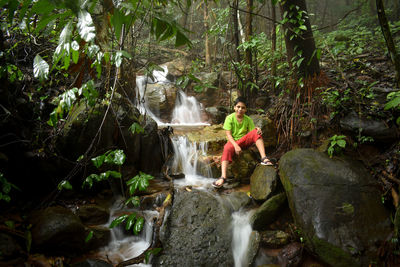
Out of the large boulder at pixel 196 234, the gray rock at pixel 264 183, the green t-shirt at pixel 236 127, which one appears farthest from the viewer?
the green t-shirt at pixel 236 127

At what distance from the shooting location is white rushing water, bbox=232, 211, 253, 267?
3186 millimetres

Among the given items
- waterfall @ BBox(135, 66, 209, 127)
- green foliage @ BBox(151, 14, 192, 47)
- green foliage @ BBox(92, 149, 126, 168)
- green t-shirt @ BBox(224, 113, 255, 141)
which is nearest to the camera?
green foliage @ BBox(151, 14, 192, 47)

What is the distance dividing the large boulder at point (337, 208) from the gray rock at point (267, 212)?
258mm

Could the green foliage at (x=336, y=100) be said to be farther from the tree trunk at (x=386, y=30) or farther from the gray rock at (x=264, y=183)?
the gray rock at (x=264, y=183)

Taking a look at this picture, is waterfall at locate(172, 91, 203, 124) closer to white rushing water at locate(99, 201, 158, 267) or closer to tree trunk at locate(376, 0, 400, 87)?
white rushing water at locate(99, 201, 158, 267)

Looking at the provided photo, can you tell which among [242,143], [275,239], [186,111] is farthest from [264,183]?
[186,111]

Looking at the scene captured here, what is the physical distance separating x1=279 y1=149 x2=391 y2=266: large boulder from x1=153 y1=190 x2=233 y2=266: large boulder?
Answer: 3.59 feet

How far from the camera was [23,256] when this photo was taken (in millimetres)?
2691

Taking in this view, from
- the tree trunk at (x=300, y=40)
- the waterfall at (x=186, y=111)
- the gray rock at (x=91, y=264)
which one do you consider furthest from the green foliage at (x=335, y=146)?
the waterfall at (x=186, y=111)

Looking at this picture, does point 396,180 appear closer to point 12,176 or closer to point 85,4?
point 85,4

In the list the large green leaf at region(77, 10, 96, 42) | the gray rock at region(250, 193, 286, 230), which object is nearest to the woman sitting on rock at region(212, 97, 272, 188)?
the gray rock at region(250, 193, 286, 230)

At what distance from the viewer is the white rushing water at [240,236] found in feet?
10.5

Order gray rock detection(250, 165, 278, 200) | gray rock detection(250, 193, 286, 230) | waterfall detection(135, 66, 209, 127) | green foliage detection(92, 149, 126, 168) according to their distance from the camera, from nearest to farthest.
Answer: green foliage detection(92, 149, 126, 168), gray rock detection(250, 193, 286, 230), gray rock detection(250, 165, 278, 200), waterfall detection(135, 66, 209, 127)

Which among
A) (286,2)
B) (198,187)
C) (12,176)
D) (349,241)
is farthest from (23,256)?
(286,2)
